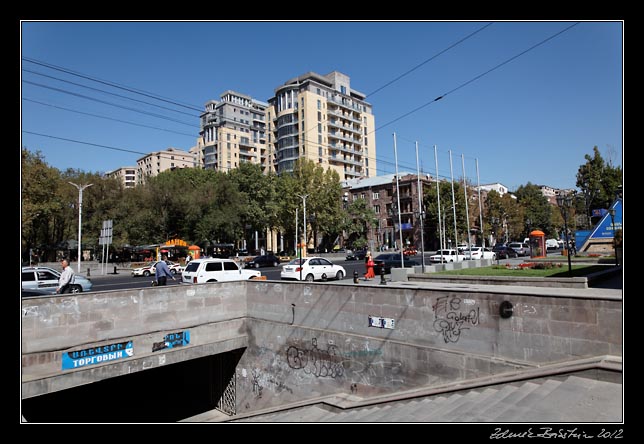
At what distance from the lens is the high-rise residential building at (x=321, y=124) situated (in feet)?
281

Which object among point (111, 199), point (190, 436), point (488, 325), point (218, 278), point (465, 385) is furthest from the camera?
point (111, 199)

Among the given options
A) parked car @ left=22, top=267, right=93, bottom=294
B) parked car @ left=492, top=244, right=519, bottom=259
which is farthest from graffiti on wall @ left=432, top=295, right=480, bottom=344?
parked car @ left=492, top=244, right=519, bottom=259

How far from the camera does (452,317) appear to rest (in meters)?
9.66

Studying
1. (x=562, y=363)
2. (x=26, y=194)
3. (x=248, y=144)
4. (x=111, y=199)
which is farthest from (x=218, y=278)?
(x=248, y=144)

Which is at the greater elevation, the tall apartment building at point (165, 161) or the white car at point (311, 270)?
the tall apartment building at point (165, 161)

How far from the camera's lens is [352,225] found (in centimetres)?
6869

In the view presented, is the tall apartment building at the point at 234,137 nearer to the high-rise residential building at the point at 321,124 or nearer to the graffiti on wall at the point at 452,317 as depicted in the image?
the high-rise residential building at the point at 321,124

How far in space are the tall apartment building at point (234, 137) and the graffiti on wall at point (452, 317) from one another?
85779 millimetres

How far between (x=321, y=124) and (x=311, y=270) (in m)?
66.6

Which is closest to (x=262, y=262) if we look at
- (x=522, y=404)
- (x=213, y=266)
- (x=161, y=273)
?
(x=213, y=266)

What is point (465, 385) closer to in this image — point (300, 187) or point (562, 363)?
point (562, 363)

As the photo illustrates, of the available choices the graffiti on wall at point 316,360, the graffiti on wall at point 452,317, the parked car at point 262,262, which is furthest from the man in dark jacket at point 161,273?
the parked car at point 262,262

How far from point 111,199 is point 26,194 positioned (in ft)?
37.5

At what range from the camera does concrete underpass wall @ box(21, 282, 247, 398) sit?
1089 cm
